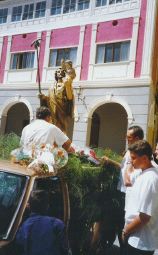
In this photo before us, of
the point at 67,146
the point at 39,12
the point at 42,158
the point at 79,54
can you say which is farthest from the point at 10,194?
the point at 39,12

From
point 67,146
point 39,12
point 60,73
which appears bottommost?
point 67,146

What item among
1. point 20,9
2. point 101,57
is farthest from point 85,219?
point 20,9

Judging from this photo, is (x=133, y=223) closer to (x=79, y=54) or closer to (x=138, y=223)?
(x=138, y=223)

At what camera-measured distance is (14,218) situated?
268 centimetres

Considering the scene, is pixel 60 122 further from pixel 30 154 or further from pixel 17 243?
pixel 17 243

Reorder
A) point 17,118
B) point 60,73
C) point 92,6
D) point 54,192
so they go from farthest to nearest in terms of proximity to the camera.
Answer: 1. point 17,118
2. point 92,6
3. point 60,73
4. point 54,192

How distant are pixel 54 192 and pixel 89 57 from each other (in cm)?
1348

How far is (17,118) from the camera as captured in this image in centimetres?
1998

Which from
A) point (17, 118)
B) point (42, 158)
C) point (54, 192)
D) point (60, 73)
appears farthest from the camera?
point (17, 118)

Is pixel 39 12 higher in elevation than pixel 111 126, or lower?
higher

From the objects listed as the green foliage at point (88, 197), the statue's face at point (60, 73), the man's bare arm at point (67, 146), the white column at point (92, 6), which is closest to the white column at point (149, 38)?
the white column at point (92, 6)

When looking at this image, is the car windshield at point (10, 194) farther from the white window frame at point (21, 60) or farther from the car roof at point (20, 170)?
the white window frame at point (21, 60)

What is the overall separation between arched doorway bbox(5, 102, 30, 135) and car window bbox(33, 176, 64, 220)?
1676 cm

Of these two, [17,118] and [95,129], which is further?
[17,118]
